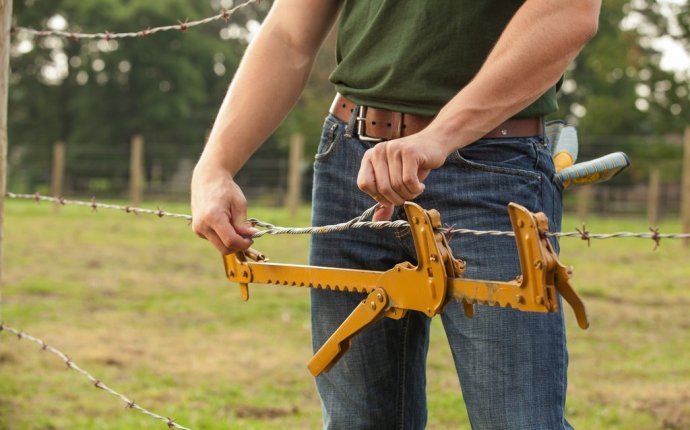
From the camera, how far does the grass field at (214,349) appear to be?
461 cm

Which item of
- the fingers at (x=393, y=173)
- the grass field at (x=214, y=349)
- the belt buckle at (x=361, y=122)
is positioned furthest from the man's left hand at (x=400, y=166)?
the grass field at (x=214, y=349)

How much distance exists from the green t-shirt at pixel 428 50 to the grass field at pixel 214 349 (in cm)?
284

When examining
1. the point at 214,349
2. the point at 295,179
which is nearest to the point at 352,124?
the point at 214,349

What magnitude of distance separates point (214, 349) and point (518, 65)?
15.4ft

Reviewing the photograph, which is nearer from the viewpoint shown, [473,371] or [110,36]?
[473,371]

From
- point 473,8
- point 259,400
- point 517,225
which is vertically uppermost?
point 473,8

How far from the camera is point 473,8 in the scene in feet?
5.59

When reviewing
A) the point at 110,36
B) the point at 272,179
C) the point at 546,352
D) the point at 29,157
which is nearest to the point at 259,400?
the point at 110,36

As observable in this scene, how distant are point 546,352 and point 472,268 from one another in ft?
0.57

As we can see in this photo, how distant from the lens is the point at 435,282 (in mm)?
1500

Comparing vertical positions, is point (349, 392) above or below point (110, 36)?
below

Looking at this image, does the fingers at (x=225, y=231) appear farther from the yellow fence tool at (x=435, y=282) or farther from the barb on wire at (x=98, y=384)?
the barb on wire at (x=98, y=384)

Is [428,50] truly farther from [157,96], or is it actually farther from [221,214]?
[157,96]

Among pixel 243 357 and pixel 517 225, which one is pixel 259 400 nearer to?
pixel 243 357
